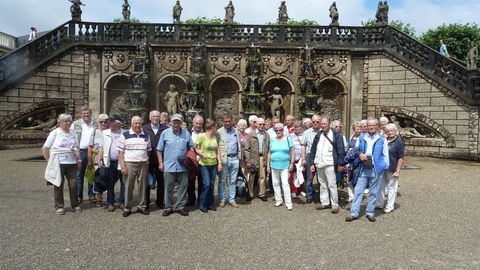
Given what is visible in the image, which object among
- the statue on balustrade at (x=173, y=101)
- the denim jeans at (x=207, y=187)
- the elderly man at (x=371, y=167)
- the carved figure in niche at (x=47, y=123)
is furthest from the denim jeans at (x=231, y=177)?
the carved figure in niche at (x=47, y=123)

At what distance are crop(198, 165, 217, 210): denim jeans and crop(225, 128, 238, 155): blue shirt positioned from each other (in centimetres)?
54

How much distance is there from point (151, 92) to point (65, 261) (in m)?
15.6

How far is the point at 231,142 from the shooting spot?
7.05 meters

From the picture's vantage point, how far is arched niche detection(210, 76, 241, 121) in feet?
63.4

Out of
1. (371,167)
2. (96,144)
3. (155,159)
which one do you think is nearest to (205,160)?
(155,159)

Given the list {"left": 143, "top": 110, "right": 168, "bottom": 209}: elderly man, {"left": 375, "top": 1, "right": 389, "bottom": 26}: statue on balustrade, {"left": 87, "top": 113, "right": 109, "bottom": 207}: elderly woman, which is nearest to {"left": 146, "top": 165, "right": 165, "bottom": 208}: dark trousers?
{"left": 143, "top": 110, "right": 168, "bottom": 209}: elderly man

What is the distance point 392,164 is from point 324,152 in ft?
4.71

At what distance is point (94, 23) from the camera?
18.7 m

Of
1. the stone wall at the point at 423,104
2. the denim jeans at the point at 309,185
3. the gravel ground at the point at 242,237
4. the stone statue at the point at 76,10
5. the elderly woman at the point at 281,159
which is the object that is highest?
the stone statue at the point at 76,10

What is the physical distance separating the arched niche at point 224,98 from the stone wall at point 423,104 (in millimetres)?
7603

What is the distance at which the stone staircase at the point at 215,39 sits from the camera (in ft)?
55.3

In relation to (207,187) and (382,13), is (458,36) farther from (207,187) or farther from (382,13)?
(207,187)

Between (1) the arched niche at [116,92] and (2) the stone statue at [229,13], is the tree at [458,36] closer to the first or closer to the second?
(2) the stone statue at [229,13]

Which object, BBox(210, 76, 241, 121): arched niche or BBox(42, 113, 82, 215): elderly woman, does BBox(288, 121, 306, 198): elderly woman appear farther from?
BBox(210, 76, 241, 121): arched niche
